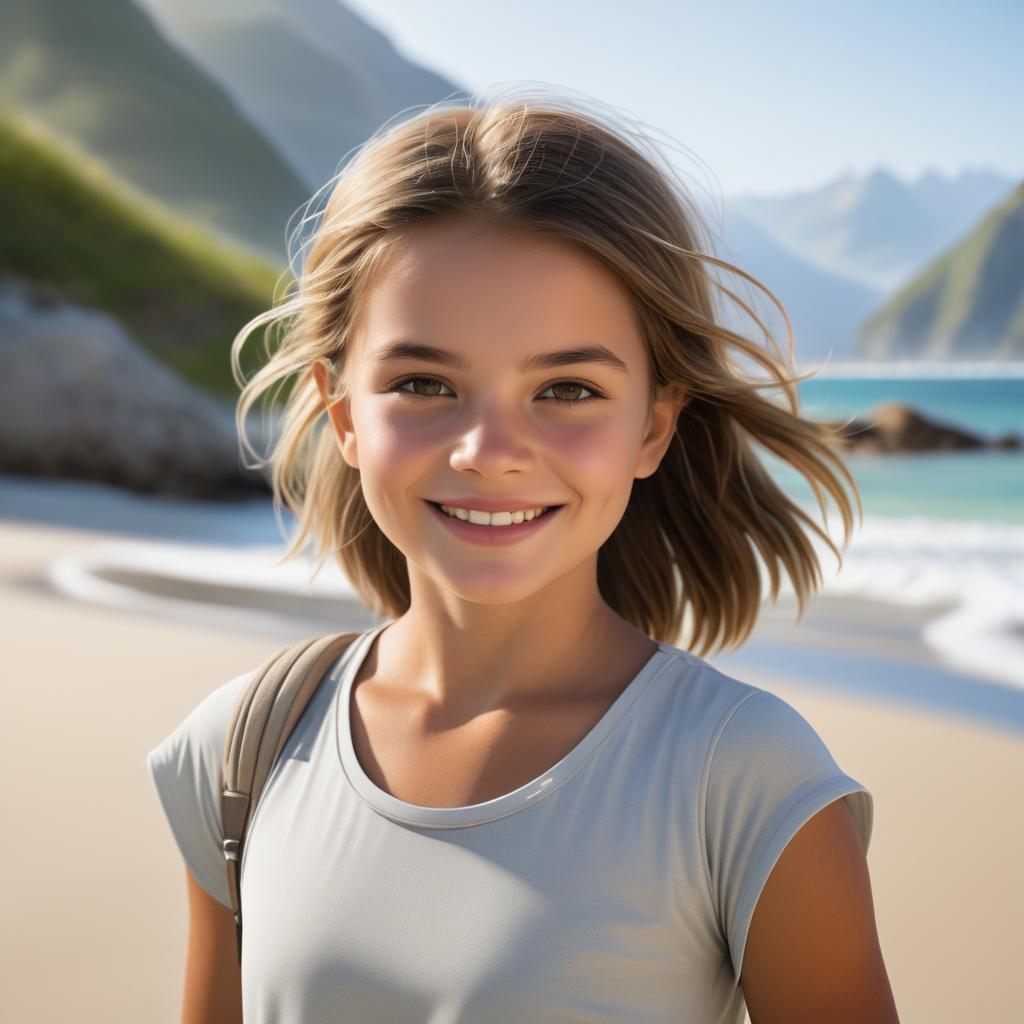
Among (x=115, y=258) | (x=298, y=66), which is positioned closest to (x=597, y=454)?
(x=115, y=258)

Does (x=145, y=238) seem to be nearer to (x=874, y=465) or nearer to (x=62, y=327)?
(x=62, y=327)

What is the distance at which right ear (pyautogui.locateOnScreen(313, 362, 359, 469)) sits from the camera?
1840 mm

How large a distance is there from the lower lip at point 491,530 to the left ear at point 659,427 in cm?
25

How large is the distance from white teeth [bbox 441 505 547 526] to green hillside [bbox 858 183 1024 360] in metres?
52.0

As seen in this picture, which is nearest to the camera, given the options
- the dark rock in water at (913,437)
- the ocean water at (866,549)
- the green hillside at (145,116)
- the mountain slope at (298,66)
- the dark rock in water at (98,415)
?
the ocean water at (866,549)

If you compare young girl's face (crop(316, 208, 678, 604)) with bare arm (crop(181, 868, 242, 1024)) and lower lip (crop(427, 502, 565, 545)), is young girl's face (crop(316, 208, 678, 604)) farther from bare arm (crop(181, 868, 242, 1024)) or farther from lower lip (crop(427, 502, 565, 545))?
bare arm (crop(181, 868, 242, 1024))

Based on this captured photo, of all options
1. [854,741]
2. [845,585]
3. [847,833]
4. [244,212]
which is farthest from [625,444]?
[244,212]

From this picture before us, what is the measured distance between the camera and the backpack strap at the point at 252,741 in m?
1.67

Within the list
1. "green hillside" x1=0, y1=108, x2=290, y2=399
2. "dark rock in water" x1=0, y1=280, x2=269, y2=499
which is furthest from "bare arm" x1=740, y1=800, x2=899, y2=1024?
"green hillside" x1=0, y1=108, x2=290, y2=399

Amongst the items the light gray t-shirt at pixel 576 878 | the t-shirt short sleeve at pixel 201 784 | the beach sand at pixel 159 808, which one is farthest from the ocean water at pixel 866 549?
the t-shirt short sleeve at pixel 201 784

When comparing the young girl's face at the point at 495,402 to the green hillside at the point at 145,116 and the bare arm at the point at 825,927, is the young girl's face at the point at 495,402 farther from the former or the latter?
the green hillside at the point at 145,116

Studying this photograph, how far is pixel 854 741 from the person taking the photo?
162 inches

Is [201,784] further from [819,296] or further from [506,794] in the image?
[819,296]

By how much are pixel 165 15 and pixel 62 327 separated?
229 feet
